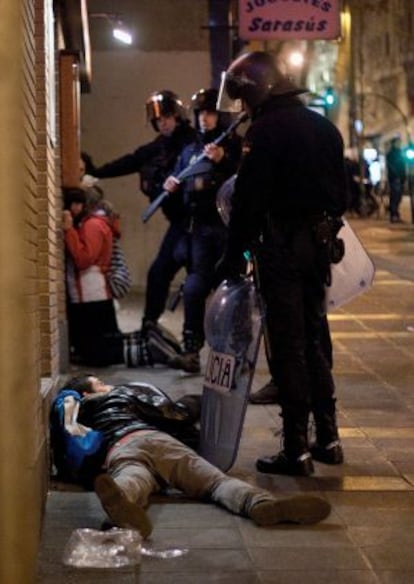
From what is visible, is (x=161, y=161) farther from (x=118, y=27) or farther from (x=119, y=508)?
(x=119, y=508)

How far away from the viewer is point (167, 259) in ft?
30.7

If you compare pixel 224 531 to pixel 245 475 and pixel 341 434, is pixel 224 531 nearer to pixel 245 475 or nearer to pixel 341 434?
pixel 245 475

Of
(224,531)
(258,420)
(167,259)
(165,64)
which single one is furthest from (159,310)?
(165,64)

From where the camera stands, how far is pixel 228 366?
18.9ft

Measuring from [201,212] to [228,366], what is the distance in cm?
331

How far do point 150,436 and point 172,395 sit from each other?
2469mm

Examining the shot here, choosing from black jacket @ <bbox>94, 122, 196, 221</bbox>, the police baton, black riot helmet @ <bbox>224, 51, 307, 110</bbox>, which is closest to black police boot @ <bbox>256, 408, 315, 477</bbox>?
black riot helmet @ <bbox>224, 51, 307, 110</bbox>

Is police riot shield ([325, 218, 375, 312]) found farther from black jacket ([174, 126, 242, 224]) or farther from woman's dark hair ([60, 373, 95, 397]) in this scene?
black jacket ([174, 126, 242, 224])

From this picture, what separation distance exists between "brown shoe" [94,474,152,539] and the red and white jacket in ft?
14.8

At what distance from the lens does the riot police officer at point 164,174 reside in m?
9.23

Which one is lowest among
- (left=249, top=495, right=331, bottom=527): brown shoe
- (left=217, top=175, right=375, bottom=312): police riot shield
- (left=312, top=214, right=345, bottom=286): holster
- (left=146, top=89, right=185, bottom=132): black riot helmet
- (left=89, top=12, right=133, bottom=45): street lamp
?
(left=249, top=495, right=331, bottom=527): brown shoe

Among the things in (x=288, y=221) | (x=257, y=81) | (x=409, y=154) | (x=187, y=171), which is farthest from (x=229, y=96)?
(x=409, y=154)

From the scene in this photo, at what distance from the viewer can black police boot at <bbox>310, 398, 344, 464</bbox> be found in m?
6.06

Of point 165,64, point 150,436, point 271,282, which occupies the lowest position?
point 150,436
